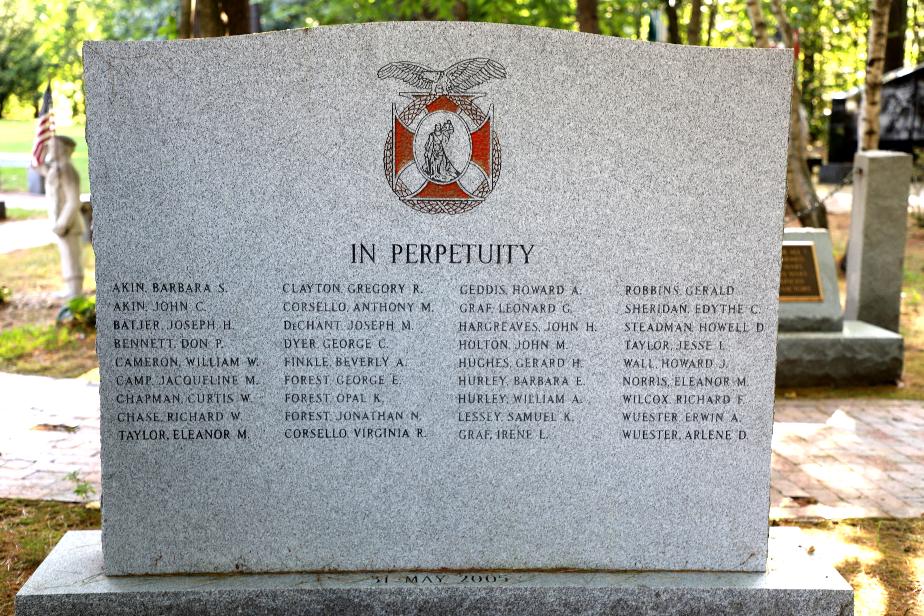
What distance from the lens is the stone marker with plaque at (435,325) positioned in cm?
364

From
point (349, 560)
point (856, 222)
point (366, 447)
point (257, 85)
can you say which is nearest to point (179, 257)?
point (257, 85)

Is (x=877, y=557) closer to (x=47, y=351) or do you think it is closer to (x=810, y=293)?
(x=810, y=293)

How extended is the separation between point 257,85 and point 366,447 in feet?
4.78

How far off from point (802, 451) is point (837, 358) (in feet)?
6.46

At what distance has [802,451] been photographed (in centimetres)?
663

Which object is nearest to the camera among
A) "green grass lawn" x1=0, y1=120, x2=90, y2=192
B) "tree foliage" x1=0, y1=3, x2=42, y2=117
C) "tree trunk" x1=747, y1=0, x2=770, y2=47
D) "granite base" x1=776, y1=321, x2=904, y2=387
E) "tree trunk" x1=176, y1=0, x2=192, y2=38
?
"granite base" x1=776, y1=321, x2=904, y2=387

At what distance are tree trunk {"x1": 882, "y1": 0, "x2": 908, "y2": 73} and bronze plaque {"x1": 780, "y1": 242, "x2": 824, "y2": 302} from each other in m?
16.7

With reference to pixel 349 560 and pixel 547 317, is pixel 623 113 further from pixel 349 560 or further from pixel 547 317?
pixel 349 560

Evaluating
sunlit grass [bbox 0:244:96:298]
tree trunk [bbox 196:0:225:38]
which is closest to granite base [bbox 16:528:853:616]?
tree trunk [bbox 196:0:225:38]

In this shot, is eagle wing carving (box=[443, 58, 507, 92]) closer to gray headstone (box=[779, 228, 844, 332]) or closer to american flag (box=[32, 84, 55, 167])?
gray headstone (box=[779, 228, 844, 332])

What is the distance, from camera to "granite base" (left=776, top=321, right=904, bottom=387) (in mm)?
8258

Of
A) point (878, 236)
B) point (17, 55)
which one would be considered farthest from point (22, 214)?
point (878, 236)

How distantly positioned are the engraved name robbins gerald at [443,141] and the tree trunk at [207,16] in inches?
243

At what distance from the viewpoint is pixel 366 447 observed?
152 inches
